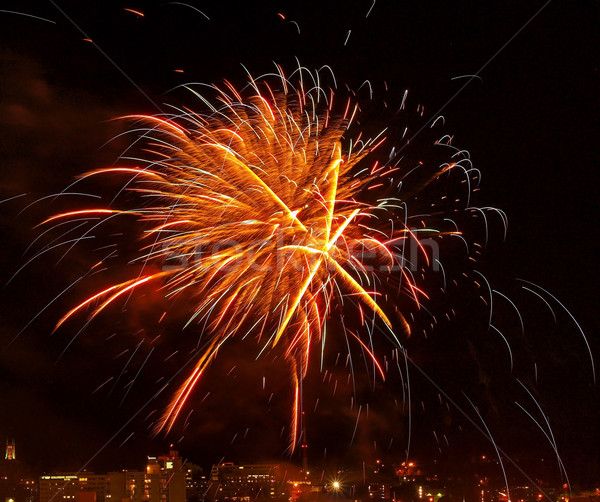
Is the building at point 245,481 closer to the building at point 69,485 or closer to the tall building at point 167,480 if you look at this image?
the tall building at point 167,480

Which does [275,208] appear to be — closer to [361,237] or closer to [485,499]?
[361,237]

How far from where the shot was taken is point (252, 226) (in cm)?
759

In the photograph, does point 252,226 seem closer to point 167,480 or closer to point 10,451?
point 167,480

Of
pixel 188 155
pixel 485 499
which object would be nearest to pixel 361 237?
pixel 188 155

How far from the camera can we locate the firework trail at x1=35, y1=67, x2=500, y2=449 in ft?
24.6

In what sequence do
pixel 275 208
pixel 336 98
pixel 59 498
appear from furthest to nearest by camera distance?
pixel 59 498, pixel 336 98, pixel 275 208

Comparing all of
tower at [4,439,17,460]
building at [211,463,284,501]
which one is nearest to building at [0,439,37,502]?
tower at [4,439,17,460]

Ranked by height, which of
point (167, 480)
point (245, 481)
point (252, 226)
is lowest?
point (245, 481)

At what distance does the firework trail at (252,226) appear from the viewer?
7504mm

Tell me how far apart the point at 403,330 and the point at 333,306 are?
0.96m

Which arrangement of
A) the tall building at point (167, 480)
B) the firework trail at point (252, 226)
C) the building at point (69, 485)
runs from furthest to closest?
the building at point (69, 485)
the tall building at point (167, 480)
the firework trail at point (252, 226)

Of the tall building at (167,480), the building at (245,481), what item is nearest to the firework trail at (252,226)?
the tall building at (167,480)

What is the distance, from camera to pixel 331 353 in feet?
25.4

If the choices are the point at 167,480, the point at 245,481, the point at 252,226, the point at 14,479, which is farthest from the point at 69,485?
the point at 252,226
